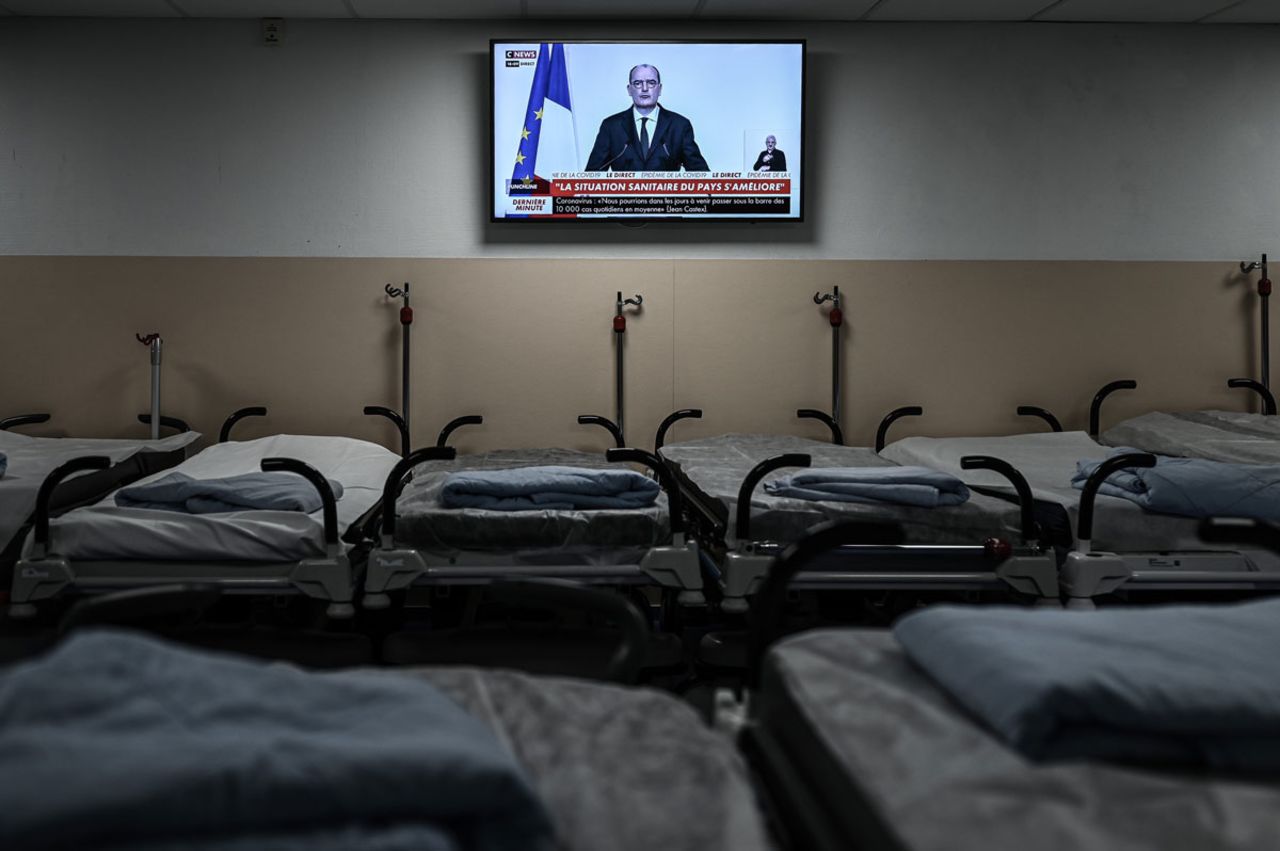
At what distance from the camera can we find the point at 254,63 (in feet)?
15.7

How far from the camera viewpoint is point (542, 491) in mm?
3131

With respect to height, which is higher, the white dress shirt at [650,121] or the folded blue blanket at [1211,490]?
the white dress shirt at [650,121]

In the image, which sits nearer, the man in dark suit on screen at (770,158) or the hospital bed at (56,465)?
the hospital bed at (56,465)

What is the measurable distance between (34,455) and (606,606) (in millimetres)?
3327

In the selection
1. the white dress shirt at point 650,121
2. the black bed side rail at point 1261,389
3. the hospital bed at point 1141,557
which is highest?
the white dress shirt at point 650,121

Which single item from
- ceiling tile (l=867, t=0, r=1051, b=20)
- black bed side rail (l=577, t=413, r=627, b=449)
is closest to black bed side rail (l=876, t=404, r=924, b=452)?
black bed side rail (l=577, t=413, r=627, b=449)

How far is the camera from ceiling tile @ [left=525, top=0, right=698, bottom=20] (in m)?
4.66

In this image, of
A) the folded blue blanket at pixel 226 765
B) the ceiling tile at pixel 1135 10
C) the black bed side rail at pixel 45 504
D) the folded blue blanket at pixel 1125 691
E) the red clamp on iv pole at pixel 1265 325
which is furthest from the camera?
the red clamp on iv pole at pixel 1265 325

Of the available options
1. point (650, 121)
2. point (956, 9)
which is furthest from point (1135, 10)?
point (650, 121)

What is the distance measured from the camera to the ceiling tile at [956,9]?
4641 mm

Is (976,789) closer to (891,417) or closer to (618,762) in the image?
(618,762)

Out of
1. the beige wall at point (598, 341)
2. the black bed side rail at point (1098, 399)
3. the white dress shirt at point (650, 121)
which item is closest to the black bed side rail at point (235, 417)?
the beige wall at point (598, 341)

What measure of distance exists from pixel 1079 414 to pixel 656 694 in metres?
4.31

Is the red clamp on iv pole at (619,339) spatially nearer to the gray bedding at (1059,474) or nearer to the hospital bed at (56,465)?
the gray bedding at (1059,474)
